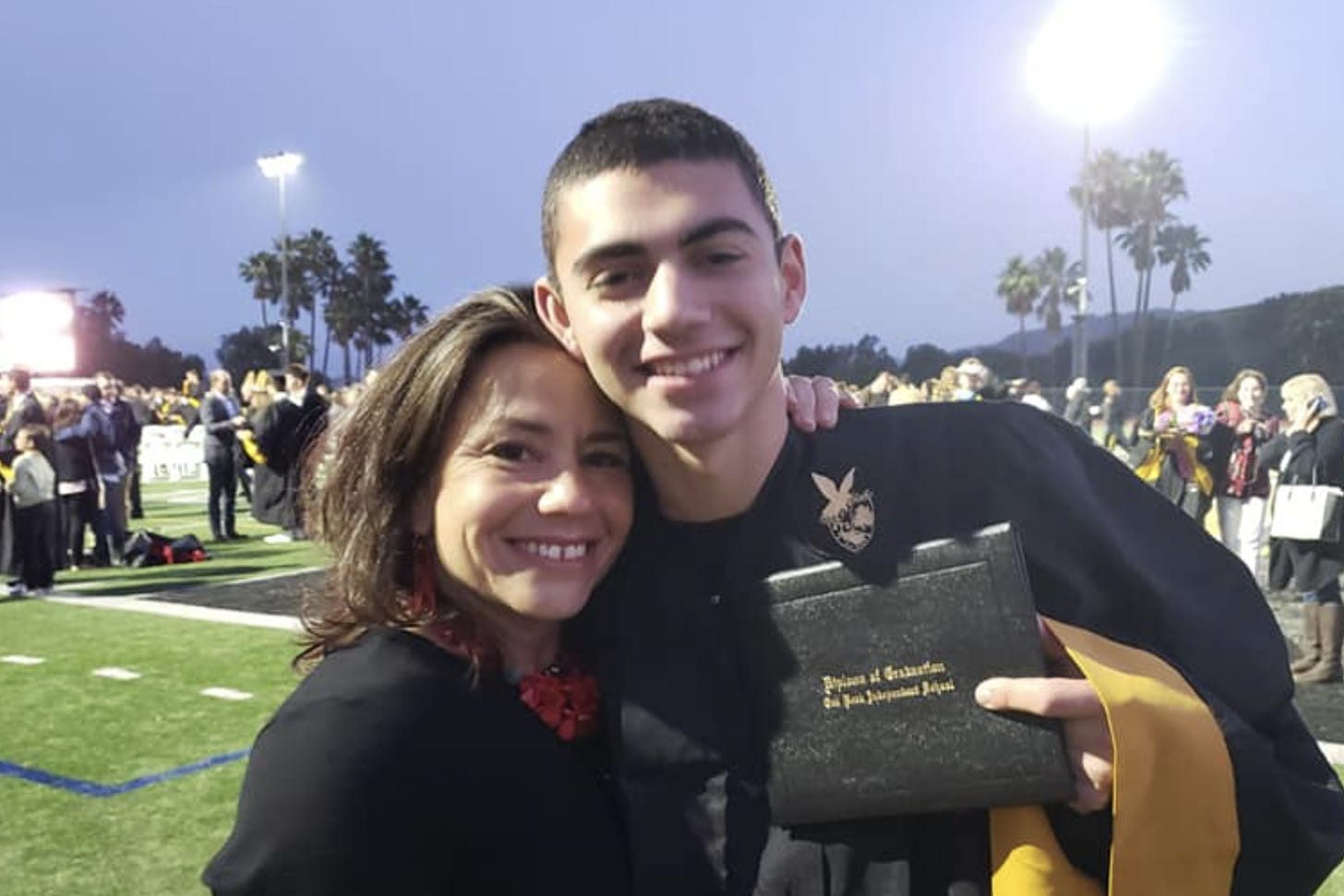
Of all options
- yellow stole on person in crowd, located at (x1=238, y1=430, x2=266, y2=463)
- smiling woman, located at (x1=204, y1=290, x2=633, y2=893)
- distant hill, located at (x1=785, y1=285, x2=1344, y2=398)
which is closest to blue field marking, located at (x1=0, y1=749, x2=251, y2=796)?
smiling woman, located at (x1=204, y1=290, x2=633, y2=893)

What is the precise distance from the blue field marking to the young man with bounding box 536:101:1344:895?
14.4 feet

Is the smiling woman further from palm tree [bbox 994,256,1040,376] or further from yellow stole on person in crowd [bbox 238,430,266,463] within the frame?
palm tree [bbox 994,256,1040,376]

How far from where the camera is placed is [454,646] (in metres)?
1.75

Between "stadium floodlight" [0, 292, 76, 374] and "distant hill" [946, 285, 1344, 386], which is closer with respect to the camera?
"stadium floodlight" [0, 292, 76, 374]

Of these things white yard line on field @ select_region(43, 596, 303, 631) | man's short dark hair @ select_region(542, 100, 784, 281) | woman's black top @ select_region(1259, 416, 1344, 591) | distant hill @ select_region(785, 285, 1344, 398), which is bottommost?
white yard line on field @ select_region(43, 596, 303, 631)

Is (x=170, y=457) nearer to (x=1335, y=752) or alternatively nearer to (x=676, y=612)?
(x=1335, y=752)

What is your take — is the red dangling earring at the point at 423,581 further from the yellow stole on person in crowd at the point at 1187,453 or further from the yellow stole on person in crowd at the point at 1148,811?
the yellow stole on person in crowd at the point at 1187,453

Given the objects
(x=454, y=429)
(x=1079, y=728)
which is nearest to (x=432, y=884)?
(x=454, y=429)

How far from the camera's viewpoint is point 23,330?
4166 centimetres

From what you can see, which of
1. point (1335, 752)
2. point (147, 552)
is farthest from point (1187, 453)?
point (147, 552)

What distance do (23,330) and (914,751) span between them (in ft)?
151

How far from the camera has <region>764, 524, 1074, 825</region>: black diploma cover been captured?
1.47 meters

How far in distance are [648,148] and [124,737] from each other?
5510 millimetres

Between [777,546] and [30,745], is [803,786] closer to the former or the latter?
[777,546]
